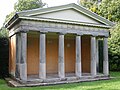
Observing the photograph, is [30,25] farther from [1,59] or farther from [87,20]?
[1,59]

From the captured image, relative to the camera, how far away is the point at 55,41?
23516mm

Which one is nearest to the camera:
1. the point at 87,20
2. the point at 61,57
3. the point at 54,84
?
the point at 54,84

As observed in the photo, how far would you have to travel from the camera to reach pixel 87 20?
2008 cm

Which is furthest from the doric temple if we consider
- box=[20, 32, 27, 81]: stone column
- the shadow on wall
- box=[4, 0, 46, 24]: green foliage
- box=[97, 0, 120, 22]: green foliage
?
box=[4, 0, 46, 24]: green foliage

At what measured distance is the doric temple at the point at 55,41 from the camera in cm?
1728

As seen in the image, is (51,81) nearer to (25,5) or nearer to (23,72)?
(23,72)

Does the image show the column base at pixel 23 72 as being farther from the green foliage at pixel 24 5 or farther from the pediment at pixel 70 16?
the green foliage at pixel 24 5

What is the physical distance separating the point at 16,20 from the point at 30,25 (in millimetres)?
1363

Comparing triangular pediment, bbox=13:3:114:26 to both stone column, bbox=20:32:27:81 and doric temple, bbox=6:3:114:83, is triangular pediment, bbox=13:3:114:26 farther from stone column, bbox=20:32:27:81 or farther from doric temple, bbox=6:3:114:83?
stone column, bbox=20:32:27:81

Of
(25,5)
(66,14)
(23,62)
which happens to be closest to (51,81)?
(23,62)

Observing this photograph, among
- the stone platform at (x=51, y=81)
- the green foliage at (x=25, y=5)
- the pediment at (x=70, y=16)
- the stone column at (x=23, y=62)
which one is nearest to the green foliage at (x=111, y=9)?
the pediment at (x=70, y=16)

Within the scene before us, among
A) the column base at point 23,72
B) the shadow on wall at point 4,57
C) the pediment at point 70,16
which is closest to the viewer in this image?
the column base at point 23,72

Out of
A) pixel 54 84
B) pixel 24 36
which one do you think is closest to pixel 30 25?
pixel 24 36

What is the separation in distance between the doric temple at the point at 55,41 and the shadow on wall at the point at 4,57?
1.28 ft
